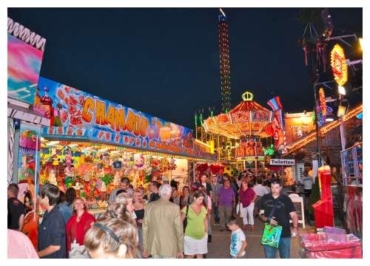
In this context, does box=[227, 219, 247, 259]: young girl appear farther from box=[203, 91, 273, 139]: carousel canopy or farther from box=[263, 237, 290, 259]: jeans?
box=[203, 91, 273, 139]: carousel canopy

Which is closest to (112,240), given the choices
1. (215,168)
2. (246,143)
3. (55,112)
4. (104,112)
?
(55,112)

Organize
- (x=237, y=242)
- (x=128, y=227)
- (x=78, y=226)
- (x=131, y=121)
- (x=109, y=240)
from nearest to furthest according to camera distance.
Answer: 1. (x=109, y=240)
2. (x=128, y=227)
3. (x=78, y=226)
4. (x=237, y=242)
5. (x=131, y=121)

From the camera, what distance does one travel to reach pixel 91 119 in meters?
12.5

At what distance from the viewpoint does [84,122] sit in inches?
475

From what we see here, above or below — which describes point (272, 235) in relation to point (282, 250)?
above

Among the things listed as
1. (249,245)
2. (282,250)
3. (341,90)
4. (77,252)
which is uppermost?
(341,90)

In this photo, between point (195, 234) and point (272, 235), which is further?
point (195, 234)

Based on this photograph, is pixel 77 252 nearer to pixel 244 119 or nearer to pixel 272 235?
pixel 272 235

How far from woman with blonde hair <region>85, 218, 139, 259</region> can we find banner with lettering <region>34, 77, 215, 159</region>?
6.29 metres

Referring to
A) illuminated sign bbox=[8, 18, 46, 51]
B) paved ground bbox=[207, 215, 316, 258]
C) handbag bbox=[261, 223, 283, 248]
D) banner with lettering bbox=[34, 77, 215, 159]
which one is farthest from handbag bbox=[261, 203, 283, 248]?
illuminated sign bbox=[8, 18, 46, 51]

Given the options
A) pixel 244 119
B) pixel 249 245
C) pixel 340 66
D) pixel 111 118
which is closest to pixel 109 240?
pixel 249 245

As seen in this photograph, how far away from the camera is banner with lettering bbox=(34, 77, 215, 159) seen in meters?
10.2

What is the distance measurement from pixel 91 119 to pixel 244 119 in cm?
1729
